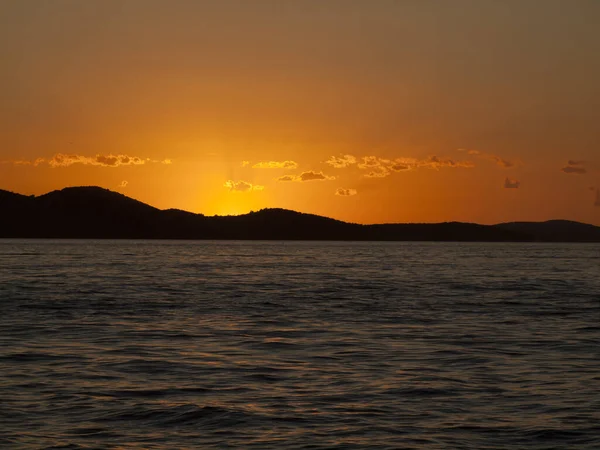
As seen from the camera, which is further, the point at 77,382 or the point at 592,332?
the point at 592,332

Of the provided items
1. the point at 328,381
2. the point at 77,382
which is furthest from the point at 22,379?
the point at 328,381

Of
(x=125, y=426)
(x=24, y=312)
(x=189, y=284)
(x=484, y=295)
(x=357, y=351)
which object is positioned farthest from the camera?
(x=189, y=284)

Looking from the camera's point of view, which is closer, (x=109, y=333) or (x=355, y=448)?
(x=355, y=448)

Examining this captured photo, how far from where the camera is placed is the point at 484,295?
55.7 meters

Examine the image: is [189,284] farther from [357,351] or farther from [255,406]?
[255,406]

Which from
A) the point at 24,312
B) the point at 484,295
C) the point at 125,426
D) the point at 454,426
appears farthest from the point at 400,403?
the point at 484,295

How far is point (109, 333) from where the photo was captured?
3228 cm

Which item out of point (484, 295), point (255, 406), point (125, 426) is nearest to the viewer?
point (125, 426)

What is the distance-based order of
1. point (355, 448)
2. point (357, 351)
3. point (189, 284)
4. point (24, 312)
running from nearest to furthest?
point (355, 448)
point (357, 351)
point (24, 312)
point (189, 284)

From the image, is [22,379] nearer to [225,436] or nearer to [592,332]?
[225,436]

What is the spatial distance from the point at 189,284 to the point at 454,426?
2011 inches

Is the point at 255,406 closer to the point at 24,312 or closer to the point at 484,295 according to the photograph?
the point at 24,312

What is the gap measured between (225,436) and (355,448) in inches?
98.3

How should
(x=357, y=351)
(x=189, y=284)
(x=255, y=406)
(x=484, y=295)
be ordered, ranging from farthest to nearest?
(x=189, y=284) < (x=484, y=295) < (x=357, y=351) < (x=255, y=406)
